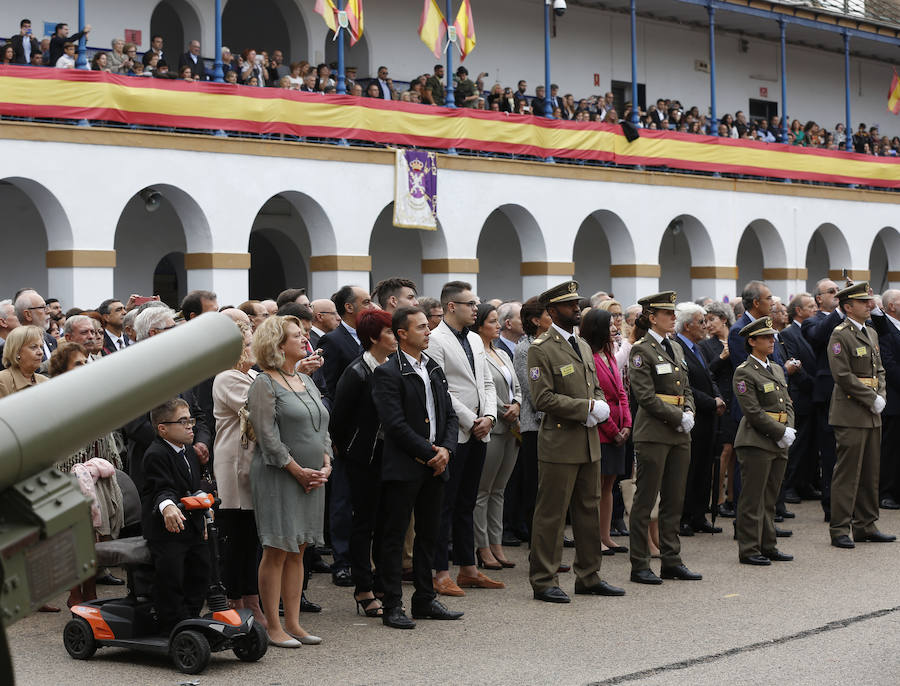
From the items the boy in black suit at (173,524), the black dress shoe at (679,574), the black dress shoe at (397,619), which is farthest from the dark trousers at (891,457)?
the boy in black suit at (173,524)

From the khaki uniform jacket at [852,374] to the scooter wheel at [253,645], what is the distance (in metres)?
5.66

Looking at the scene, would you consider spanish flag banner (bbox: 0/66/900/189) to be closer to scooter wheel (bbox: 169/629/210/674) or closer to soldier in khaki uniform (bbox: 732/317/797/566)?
soldier in khaki uniform (bbox: 732/317/797/566)

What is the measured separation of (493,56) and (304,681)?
23.1m

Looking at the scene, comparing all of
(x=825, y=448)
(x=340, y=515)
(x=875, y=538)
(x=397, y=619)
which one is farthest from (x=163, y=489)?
(x=825, y=448)

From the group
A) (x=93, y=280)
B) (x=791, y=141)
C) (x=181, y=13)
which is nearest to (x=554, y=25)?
(x=791, y=141)

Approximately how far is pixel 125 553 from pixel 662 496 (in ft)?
13.2

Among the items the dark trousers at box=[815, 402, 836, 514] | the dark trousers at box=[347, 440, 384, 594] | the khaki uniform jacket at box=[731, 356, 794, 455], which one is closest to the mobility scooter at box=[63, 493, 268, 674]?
the dark trousers at box=[347, 440, 384, 594]

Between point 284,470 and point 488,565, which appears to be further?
point 488,565

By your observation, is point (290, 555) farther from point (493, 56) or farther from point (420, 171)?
point (493, 56)

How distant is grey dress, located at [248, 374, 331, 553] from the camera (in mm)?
6590

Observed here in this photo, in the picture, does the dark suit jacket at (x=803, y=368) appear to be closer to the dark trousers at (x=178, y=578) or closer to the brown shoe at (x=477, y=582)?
the brown shoe at (x=477, y=582)

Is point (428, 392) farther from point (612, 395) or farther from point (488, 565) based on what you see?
point (612, 395)

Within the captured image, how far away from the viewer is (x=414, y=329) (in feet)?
24.0

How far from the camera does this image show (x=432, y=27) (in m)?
22.4
